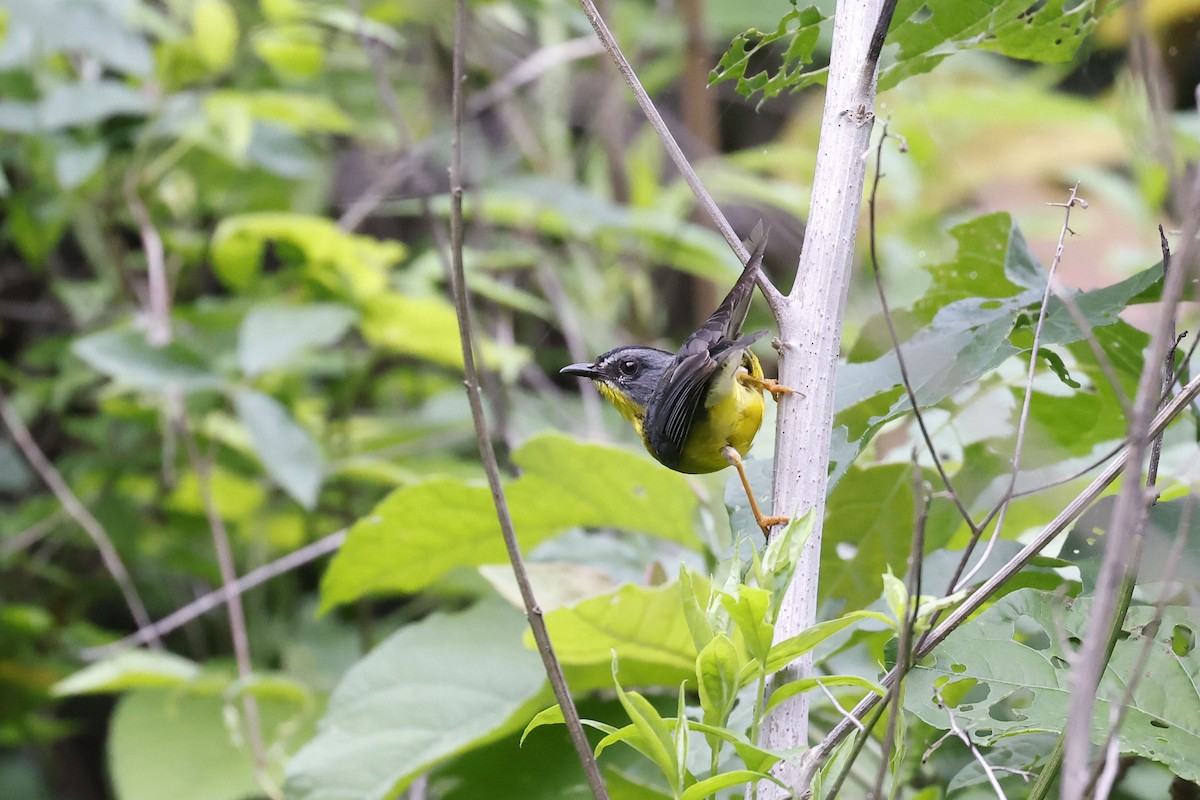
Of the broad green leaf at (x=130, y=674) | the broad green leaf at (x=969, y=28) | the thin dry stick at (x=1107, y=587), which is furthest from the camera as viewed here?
the broad green leaf at (x=130, y=674)

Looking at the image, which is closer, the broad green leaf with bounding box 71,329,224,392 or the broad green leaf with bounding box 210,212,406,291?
the broad green leaf with bounding box 71,329,224,392

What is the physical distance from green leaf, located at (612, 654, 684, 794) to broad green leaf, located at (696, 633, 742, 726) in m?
0.03

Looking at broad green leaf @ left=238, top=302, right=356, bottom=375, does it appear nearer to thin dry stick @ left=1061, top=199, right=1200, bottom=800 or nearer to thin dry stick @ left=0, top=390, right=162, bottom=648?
thin dry stick @ left=0, top=390, right=162, bottom=648

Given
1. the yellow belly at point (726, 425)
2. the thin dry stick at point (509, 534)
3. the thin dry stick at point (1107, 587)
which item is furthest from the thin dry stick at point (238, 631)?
the thin dry stick at point (1107, 587)

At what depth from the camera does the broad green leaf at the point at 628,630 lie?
39.2 inches

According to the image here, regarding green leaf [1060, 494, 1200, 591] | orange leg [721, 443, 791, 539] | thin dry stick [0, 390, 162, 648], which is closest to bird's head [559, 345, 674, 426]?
orange leg [721, 443, 791, 539]

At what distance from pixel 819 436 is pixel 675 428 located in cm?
36

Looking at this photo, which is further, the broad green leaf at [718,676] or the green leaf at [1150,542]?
the green leaf at [1150,542]

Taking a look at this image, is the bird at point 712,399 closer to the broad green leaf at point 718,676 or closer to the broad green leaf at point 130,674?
the broad green leaf at point 718,676

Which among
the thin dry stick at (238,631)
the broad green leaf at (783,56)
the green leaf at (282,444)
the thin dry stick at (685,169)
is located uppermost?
the broad green leaf at (783,56)

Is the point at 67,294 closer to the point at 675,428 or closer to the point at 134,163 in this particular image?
the point at 134,163

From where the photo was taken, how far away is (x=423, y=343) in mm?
1987

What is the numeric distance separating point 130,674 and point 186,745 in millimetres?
295

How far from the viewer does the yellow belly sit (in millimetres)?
1108
